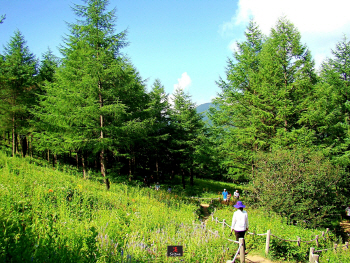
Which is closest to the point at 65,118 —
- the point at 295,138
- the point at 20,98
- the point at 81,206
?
the point at 81,206

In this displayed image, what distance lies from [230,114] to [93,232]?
18.1 meters

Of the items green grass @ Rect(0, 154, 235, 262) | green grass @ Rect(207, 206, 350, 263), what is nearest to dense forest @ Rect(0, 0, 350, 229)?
green grass @ Rect(207, 206, 350, 263)

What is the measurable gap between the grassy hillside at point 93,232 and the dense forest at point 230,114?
112 inches

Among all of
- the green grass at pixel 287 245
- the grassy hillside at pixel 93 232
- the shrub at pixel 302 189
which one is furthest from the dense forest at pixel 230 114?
the grassy hillside at pixel 93 232

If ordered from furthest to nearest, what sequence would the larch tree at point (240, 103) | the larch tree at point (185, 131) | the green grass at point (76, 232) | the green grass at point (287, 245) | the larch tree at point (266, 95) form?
the larch tree at point (185, 131) < the larch tree at point (240, 103) < the larch tree at point (266, 95) < the green grass at point (287, 245) < the green grass at point (76, 232)

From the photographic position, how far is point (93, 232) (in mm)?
3496

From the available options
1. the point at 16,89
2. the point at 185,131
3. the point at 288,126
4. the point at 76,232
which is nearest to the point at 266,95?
the point at 288,126

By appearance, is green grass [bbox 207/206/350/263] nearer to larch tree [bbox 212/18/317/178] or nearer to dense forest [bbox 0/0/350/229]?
dense forest [bbox 0/0/350/229]

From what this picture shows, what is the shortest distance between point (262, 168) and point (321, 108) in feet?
23.0

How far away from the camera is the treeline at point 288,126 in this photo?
10.5 metres

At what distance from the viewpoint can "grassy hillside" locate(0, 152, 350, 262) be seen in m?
3.23

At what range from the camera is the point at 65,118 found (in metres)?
11.9

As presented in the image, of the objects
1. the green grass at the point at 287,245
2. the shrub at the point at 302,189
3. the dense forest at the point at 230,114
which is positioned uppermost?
the dense forest at the point at 230,114

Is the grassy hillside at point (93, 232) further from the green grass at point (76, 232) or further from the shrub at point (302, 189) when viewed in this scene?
the shrub at point (302, 189)
